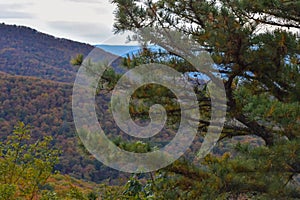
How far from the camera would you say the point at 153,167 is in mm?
3309

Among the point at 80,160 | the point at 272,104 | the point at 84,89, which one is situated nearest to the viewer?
the point at 272,104

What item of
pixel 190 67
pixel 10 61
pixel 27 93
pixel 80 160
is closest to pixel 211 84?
pixel 190 67

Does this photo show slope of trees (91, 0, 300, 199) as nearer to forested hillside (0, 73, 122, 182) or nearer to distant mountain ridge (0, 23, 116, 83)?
forested hillside (0, 73, 122, 182)

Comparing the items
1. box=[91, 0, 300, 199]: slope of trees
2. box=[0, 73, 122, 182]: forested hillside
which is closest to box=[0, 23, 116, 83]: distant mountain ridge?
box=[0, 73, 122, 182]: forested hillside

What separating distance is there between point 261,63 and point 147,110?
41.5 inches

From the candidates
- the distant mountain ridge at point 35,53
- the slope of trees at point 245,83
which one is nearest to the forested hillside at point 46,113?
the distant mountain ridge at point 35,53

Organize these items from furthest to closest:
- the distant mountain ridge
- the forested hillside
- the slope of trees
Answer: the distant mountain ridge < the forested hillside < the slope of trees

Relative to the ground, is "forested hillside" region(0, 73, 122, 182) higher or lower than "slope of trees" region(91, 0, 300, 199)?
lower

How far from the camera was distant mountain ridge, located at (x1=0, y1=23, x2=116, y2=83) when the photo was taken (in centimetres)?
3516

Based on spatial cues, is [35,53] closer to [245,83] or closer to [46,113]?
[46,113]

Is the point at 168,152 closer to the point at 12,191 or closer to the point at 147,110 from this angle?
the point at 147,110

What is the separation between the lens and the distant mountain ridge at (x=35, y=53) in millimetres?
35156

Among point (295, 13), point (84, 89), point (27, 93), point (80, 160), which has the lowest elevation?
point (80, 160)

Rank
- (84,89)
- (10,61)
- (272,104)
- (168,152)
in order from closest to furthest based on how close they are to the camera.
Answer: (272,104)
(168,152)
(84,89)
(10,61)
